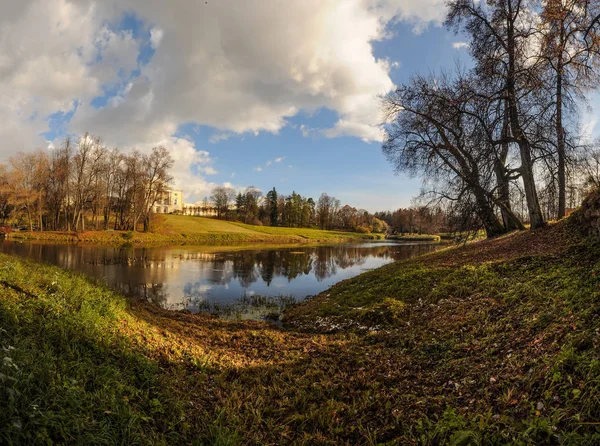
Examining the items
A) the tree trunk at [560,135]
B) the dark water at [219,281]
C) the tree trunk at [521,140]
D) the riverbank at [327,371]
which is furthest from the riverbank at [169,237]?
the tree trunk at [560,135]

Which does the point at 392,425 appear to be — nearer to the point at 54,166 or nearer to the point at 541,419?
the point at 541,419

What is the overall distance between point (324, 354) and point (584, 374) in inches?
162

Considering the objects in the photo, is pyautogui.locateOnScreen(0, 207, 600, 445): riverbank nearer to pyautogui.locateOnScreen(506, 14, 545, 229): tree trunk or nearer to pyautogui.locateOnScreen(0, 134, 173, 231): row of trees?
pyautogui.locateOnScreen(506, 14, 545, 229): tree trunk

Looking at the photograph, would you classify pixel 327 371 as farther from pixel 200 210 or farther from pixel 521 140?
pixel 200 210

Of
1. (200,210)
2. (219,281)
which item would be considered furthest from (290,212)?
(219,281)

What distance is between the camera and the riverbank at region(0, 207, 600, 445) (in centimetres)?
318

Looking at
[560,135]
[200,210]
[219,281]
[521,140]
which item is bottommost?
[219,281]

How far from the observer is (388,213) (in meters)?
143

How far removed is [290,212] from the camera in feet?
300

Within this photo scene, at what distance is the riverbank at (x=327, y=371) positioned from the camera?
10.4 ft

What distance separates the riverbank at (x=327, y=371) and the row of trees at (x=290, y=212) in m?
83.3

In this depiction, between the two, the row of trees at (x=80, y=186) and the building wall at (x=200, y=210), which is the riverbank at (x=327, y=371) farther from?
the building wall at (x=200, y=210)

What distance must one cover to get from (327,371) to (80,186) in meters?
51.2

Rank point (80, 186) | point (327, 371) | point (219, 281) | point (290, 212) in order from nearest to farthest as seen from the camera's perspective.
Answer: point (327, 371) → point (219, 281) → point (80, 186) → point (290, 212)
